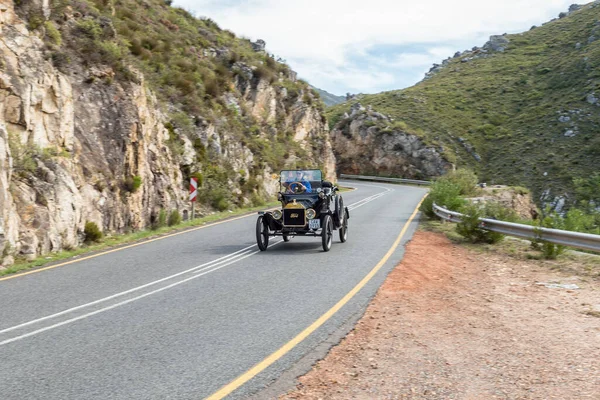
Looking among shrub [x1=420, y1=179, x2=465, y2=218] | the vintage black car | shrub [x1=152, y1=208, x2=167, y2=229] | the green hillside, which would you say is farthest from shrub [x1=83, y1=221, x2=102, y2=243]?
the green hillside

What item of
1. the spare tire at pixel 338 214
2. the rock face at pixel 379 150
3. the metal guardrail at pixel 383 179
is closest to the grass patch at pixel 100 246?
the spare tire at pixel 338 214

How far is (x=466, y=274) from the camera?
1016 centimetres

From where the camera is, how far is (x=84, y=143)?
16609 millimetres

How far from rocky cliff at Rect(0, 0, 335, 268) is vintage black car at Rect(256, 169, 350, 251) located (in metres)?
5.18

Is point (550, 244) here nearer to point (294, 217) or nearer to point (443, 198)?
point (294, 217)

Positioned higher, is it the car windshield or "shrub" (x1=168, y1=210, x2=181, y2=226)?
the car windshield

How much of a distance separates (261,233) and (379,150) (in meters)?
57.6

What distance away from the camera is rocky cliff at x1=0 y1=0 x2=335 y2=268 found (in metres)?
12.5

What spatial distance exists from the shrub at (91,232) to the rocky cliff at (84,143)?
0.16 meters

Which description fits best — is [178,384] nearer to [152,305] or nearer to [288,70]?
[152,305]

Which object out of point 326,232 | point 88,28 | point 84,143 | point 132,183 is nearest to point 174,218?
point 132,183

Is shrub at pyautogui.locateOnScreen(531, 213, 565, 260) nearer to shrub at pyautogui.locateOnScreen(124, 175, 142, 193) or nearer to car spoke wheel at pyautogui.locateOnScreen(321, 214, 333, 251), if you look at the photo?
car spoke wheel at pyautogui.locateOnScreen(321, 214, 333, 251)

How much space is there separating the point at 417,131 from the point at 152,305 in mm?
63692

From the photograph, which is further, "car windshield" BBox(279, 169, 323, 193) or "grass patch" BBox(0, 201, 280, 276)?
"car windshield" BBox(279, 169, 323, 193)
